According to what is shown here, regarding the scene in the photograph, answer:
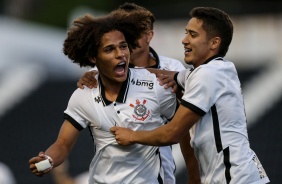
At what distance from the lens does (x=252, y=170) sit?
6.41 meters

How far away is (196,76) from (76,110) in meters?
1.04

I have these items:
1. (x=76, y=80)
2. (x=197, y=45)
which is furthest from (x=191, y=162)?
(x=76, y=80)

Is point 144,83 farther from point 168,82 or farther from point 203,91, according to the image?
point 203,91

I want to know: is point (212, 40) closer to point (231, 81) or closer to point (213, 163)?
point (231, 81)

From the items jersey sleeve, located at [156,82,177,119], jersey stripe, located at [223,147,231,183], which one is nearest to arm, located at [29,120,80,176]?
jersey sleeve, located at [156,82,177,119]

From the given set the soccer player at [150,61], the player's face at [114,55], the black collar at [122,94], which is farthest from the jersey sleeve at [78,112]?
the soccer player at [150,61]

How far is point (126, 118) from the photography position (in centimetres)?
669

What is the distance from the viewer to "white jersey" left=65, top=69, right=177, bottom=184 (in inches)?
264

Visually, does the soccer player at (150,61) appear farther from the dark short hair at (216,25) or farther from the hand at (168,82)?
the dark short hair at (216,25)

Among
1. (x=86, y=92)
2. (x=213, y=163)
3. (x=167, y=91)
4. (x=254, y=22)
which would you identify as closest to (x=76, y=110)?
(x=86, y=92)

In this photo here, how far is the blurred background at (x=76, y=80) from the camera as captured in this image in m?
14.4

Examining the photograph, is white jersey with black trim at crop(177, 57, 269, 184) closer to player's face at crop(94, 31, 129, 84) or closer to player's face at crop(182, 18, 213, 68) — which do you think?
player's face at crop(182, 18, 213, 68)

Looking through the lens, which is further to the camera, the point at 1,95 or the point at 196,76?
the point at 1,95

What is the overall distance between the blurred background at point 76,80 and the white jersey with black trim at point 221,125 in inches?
284
